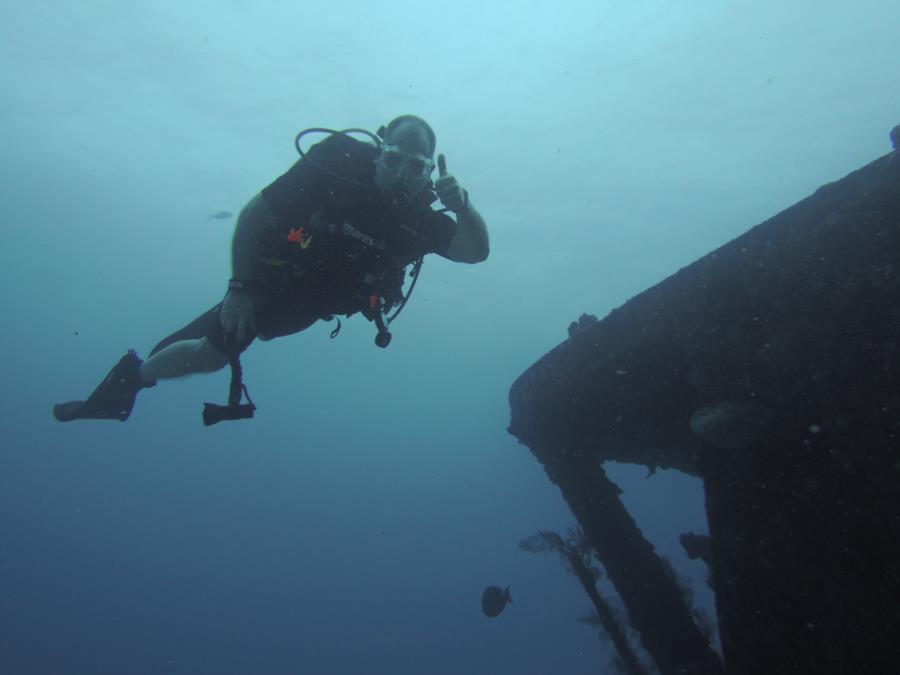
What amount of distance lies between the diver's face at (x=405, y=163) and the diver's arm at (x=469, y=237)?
1.58 ft

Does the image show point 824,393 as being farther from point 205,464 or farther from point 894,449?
point 205,464

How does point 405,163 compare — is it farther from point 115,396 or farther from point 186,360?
point 115,396

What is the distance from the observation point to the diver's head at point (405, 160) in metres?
3.82

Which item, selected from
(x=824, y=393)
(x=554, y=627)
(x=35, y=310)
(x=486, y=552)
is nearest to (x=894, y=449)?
(x=824, y=393)

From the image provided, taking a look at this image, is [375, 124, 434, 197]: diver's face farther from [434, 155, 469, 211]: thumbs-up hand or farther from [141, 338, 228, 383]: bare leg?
[141, 338, 228, 383]: bare leg

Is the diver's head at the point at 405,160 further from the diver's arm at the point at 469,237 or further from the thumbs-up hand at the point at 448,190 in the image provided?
the diver's arm at the point at 469,237

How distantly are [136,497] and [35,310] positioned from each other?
3819 centimetres

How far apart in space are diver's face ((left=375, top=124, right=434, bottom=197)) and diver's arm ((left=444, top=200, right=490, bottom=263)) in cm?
48

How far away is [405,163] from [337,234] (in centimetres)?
87

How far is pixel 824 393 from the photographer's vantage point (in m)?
3.01

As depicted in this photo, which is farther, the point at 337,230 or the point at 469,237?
the point at 469,237

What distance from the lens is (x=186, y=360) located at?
463cm

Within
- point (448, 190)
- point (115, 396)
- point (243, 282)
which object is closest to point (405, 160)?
point (448, 190)

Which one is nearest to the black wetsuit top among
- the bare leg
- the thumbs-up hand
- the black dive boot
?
the thumbs-up hand
